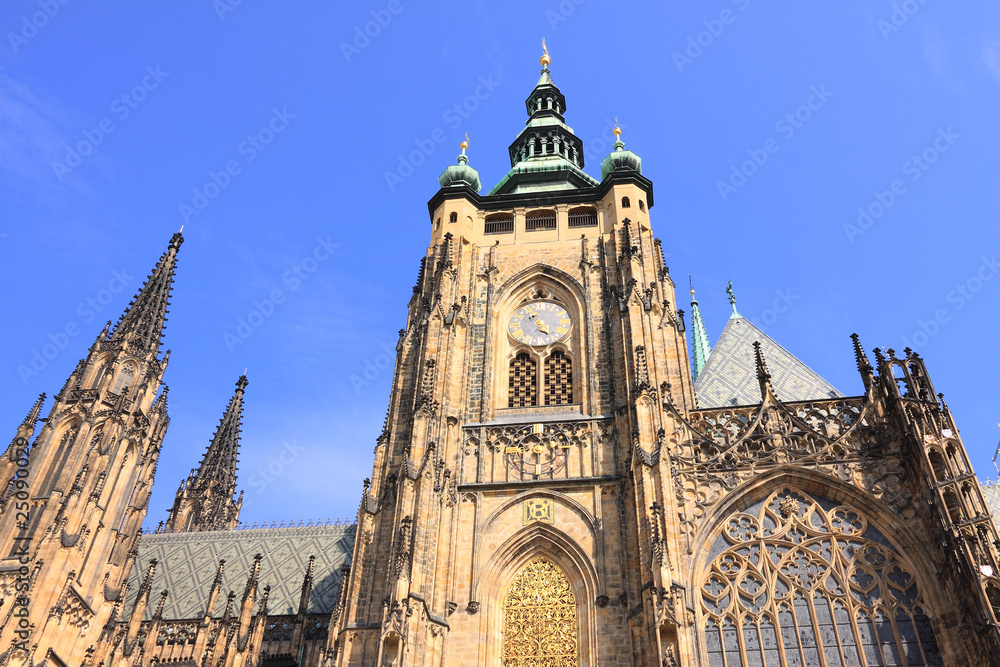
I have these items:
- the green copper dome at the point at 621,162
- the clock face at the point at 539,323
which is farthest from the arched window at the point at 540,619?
the green copper dome at the point at 621,162

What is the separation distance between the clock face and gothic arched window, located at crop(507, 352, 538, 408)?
2.17 feet

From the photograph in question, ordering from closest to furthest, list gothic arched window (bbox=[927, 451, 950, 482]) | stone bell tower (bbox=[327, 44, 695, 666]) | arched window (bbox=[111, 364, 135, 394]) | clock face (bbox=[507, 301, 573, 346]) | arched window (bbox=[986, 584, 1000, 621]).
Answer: arched window (bbox=[986, 584, 1000, 621]) < gothic arched window (bbox=[927, 451, 950, 482]) < stone bell tower (bbox=[327, 44, 695, 666]) < clock face (bbox=[507, 301, 573, 346]) < arched window (bbox=[111, 364, 135, 394])

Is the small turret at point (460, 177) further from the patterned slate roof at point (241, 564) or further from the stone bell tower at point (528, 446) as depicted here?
the patterned slate roof at point (241, 564)

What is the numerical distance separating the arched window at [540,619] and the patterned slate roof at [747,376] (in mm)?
7276

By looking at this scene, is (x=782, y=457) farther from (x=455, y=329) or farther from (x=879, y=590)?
(x=455, y=329)

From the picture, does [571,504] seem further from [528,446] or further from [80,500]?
[80,500]

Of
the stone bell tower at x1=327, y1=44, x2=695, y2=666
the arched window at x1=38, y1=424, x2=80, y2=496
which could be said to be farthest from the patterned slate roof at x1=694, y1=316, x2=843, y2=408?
the arched window at x1=38, y1=424, x2=80, y2=496

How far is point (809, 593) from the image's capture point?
62.0 ft

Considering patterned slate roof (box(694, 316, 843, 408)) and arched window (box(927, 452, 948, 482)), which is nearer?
arched window (box(927, 452, 948, 482))

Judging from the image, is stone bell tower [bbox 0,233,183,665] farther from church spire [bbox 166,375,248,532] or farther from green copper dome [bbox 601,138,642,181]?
green copper dome [bbox 601,138,642,181]

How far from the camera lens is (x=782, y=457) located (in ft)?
68.2

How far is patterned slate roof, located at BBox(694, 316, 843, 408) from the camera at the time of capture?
24.7 metres

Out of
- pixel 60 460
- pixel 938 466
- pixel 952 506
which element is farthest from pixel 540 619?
pixel 60 460

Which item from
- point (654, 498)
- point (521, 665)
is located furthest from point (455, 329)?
point (521, 665)
